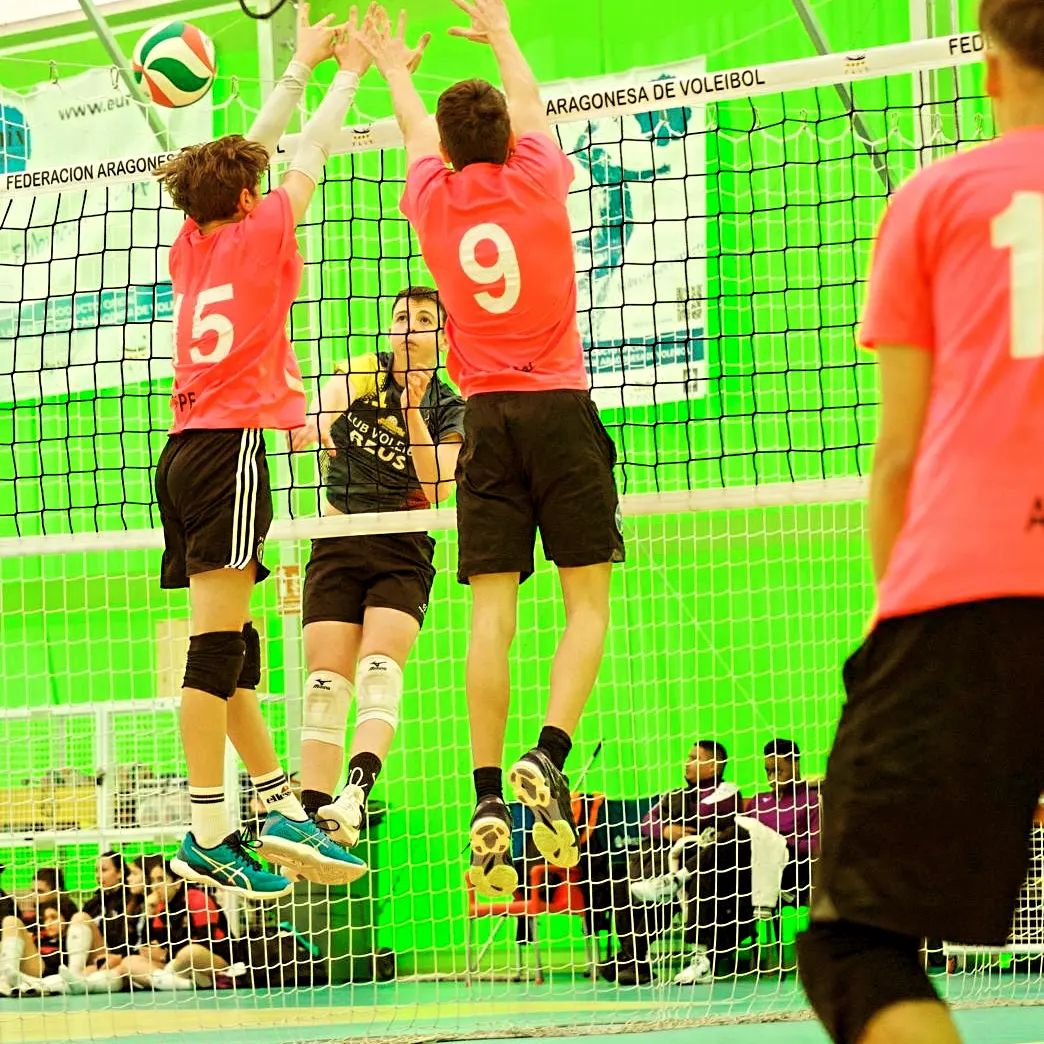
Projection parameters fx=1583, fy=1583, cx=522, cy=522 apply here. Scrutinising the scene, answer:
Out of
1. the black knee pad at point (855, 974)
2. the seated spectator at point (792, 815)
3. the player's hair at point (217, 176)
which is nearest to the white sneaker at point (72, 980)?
the seated spectator at point (792, 815)

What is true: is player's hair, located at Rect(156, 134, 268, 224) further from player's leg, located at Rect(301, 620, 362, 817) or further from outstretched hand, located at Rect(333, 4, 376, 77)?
player's leg, located at Rect(301, 620, 362, 817)

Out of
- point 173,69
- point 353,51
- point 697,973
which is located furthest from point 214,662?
point 697,973

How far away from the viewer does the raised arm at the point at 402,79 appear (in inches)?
222

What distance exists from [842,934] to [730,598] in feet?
28.4

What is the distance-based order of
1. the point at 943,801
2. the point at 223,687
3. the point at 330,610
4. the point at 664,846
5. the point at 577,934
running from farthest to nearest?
the point at 577,934, the point at 664,846, the point at 330,610, the point at 223,687, the point at 943,801

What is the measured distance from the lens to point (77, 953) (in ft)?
33.1

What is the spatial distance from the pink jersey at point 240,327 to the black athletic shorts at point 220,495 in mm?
66

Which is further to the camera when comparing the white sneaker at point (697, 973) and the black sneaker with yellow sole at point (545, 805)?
the white sneaker at point (697, 973)

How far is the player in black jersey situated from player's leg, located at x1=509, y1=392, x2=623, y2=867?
1.10 m

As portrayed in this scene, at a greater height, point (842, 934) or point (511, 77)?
point (511, 77)

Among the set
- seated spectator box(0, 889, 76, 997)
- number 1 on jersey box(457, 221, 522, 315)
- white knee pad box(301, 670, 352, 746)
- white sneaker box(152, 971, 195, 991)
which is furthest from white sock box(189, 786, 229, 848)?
seated spectator box(0, 889, 76, 997)

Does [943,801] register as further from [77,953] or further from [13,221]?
[13,221]

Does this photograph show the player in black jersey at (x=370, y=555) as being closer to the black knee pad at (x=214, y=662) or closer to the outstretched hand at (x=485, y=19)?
the black knee pad at (x=214, y=662)

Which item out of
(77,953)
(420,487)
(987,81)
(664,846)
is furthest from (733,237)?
(987,81)
